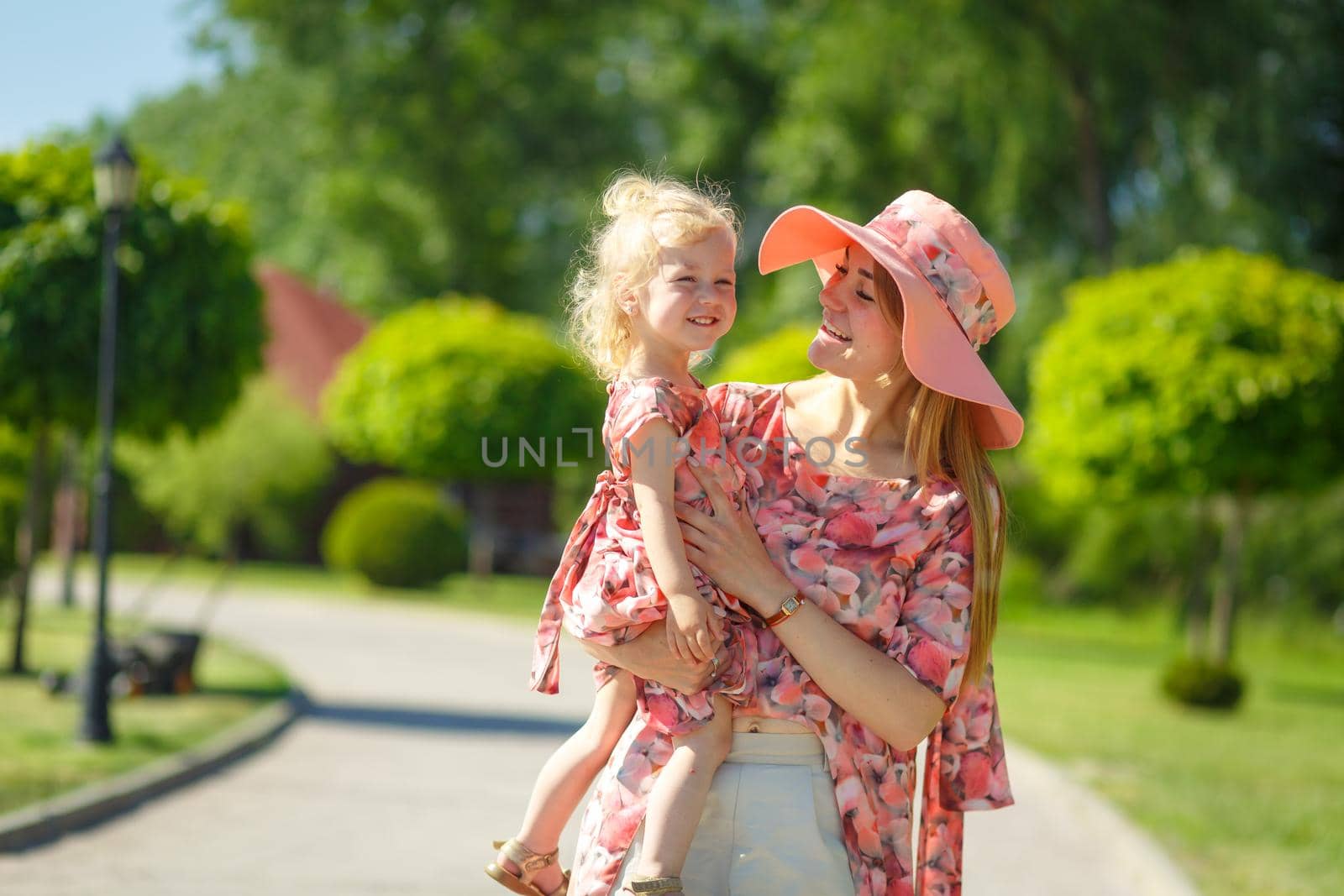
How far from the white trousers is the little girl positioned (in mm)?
41

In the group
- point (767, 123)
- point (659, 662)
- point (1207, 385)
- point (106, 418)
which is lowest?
point (659, 662)

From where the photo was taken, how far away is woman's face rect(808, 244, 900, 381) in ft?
8.36

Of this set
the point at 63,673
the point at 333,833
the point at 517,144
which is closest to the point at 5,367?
the point at 63,673

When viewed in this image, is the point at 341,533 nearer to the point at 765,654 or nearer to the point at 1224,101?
the point at 1224,101

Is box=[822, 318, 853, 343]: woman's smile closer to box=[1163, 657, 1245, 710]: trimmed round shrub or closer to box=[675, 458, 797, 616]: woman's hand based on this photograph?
box=[675, 458, 797, 616]: woman's hand

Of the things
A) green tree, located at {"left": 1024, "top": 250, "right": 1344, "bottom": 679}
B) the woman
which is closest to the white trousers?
the woman

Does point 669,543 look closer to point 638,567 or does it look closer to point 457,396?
point 638,567

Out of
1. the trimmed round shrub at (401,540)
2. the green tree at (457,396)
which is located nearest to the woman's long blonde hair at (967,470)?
the green tree at (457,396)

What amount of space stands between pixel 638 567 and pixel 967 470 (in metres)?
0.57

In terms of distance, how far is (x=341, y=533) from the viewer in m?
27.9

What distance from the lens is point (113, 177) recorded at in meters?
10.3

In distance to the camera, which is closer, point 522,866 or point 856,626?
point 856,626

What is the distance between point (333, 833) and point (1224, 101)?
17.3m

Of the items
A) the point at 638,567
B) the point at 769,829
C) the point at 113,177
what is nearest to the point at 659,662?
the point at 638,567
